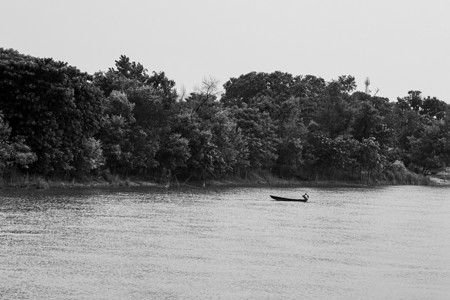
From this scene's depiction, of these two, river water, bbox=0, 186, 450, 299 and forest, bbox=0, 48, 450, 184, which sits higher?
forest, bbox=0, 48, 450, 184

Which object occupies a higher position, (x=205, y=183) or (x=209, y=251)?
(x=205, y=183)

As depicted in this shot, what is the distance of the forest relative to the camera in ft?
236

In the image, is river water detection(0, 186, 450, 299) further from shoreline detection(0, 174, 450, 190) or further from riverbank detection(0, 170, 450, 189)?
shoreline detection(0, 174, 450, 190)

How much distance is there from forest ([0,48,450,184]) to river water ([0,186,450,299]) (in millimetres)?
9606

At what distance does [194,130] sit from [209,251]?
2300 inches

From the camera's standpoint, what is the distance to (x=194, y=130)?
3789 inches

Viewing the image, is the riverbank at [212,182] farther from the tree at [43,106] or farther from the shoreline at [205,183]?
the tree at [43,106]

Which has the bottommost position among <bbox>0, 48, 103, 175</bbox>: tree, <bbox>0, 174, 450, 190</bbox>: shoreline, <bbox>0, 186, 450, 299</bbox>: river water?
<bbox>0, 186, 450, 299</bbox>: river water

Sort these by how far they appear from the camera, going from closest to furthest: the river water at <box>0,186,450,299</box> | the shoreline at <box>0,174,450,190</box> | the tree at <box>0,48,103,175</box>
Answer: the river water at <box>0,186,450,299</box>
the tree at <box>0,48,103,175</box>
the shoreline at <box>0,174,450,190</box>

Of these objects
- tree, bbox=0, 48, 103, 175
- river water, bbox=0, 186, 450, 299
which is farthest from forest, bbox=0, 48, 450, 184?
river water, bbox=0, 186, 450, 299

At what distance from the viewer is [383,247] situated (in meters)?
43.6

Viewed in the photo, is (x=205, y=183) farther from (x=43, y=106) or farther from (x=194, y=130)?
(x=43, y=106)

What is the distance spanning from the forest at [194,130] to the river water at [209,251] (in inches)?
378

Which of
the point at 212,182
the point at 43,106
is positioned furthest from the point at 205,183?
the point at 43,106
